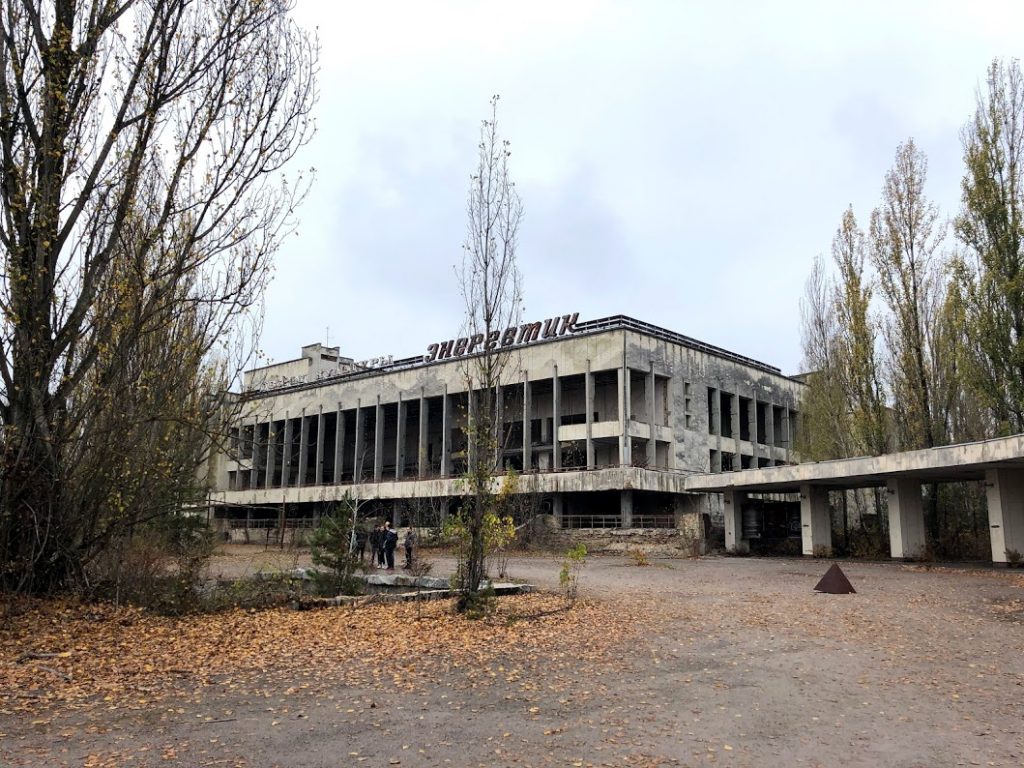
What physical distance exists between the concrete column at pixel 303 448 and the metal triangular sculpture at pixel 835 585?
1922 inches

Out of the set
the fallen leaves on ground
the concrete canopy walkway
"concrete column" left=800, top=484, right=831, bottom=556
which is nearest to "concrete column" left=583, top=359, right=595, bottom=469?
the concrete canopy walkway

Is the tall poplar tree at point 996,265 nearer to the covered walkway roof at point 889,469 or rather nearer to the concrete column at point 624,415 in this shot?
the covered walkway roof at point 889,469

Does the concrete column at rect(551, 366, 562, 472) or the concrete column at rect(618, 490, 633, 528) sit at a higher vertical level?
the concrete column at rect(551, 366, 562, 472)

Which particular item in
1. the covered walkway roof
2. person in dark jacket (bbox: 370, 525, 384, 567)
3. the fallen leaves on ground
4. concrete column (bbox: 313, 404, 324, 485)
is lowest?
the fallen leaves on ground

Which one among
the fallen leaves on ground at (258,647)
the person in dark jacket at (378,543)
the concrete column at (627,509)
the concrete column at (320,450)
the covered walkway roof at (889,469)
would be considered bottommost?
the fallen leaves on ground at (258,647)

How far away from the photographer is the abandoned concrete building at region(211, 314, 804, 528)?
1786 inches

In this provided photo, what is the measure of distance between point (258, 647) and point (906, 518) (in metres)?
25.7

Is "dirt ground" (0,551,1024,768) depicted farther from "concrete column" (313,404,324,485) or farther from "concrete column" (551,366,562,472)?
"concrete column" (313,404,324,485)

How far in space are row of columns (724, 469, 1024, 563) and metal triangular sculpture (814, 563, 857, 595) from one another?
33.6ft

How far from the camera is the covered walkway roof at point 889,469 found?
888 inches

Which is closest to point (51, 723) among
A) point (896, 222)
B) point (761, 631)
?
point (761, 631)

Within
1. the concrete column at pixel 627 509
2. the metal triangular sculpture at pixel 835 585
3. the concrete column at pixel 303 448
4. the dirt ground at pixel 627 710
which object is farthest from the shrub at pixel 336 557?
the concrete column at pixel 303 448

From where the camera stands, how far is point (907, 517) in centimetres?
2845

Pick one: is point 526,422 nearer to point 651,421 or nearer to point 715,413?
point 651,421
